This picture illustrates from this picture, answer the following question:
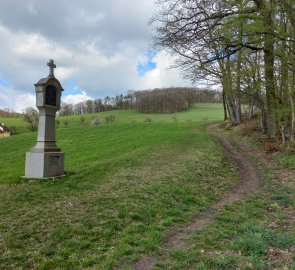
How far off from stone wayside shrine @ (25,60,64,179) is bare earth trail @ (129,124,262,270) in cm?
614

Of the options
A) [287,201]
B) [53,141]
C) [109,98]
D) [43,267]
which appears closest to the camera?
[43,267]

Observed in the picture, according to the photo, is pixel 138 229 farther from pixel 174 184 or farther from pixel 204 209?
pixel 174 184

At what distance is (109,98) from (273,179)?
103039mm

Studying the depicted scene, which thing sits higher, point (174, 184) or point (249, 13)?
point (249, 13)

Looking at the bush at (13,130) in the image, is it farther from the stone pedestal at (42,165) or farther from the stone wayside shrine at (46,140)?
the stone pedestal at (42,165)

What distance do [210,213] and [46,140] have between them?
674cm

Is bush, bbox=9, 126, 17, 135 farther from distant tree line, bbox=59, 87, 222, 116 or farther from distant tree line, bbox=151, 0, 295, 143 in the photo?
distant tree line, bbox=151, 0, 295, 143

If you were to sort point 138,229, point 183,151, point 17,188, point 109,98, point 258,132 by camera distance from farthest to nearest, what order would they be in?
point 109,98 → point 258,132 → point 183,151 → point 17,188 → point 138,229

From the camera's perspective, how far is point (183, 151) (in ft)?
64.0

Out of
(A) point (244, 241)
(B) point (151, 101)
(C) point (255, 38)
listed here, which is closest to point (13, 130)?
(B) point (151, 101)

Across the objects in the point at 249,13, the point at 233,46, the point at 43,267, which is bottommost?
the point at 43,267

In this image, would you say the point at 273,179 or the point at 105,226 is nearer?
the point at 105,226

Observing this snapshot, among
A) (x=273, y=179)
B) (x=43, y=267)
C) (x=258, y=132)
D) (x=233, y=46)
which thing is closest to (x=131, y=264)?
(x=43, y=267)

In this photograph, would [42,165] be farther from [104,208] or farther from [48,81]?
[104,208]
